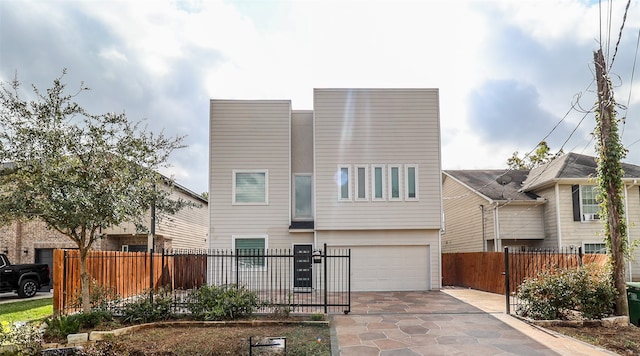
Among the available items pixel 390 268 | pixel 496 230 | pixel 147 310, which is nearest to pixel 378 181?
pixel 390 268

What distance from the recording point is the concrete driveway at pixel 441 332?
791cm

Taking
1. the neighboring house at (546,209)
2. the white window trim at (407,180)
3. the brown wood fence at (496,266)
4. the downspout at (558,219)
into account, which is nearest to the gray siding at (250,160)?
the white window trim at (407,180)

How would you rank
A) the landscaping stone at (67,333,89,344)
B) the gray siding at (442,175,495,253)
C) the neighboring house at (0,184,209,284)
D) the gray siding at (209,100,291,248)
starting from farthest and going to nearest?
the gray siding at (442,175,495,253) → the neighboring house at (0,184,209,284) → the gray siding at (209,100,291,248) → the landscaping stone at (67,333,89,344)

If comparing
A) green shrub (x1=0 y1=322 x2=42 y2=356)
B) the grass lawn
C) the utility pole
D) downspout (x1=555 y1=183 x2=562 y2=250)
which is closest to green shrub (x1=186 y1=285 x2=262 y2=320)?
green shrub (x1=0 y1=322 x2=42 y2=356)

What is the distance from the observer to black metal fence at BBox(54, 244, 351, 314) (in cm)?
1098

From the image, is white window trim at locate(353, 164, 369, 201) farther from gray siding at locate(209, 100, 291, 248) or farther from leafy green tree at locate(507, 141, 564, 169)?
leafy green tree at locate(507, 141, 564, 169)

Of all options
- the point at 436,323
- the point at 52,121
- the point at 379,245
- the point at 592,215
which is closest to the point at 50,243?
the point at 52,121

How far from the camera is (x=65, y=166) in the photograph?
30.2ft

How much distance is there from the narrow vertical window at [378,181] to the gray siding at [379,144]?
0.28 meters

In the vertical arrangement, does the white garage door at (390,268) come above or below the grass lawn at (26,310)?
above

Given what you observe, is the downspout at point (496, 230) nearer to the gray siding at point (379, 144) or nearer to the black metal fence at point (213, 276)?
the gray siding at point (379, 144)

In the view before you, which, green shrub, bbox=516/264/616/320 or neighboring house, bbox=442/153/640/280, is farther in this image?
neighboring house, bbox=442/153/640/280

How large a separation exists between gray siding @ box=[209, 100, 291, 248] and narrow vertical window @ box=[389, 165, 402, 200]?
4034 mm

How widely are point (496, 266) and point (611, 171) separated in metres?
6.36
